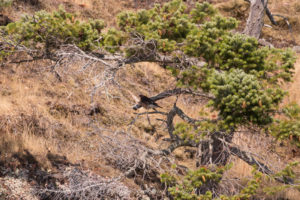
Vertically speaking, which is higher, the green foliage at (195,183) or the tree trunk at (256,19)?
the tree trunk at (256,19)

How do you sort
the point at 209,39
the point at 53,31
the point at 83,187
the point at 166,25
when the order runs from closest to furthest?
the point at 209,39 < the point at 166,25 < the point at 53,31 < the point at 83,187

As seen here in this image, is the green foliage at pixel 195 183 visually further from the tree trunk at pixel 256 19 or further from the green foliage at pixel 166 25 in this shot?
the tree trunk at pixel 256 19

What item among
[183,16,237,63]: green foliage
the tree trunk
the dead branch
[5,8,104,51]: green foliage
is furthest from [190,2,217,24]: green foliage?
the dead branch

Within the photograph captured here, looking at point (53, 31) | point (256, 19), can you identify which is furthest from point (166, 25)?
point (256, 19)

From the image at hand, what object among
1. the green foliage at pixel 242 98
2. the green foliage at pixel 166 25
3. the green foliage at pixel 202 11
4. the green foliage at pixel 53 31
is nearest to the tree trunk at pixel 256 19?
the green foliage at pixel 202 11

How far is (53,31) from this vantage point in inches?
226

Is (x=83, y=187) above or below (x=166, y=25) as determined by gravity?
below

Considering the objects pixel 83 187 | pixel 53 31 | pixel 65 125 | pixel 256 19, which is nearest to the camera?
pixel 53 31

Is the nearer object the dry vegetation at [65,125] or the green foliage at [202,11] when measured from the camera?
the green foliage at [202,11]

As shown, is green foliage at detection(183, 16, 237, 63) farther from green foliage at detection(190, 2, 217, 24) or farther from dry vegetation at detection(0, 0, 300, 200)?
dry vegetation at detection(0, 0, 300, 200)

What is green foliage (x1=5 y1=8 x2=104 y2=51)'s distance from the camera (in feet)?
18.4

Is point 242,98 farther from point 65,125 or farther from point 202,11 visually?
point 65,125

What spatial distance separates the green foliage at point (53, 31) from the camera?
5605mm

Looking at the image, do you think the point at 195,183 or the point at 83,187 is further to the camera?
the point at 83,187
